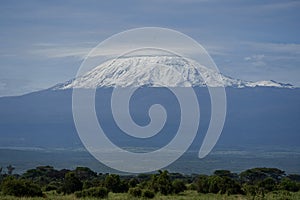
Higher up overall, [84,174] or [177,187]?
[84,174]

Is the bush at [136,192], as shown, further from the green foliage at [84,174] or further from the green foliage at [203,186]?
the green foliage at [84,174]

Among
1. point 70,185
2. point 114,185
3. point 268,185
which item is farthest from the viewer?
point 268,185

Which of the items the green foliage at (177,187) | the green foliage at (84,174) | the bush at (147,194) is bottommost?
the bush at (147,194)

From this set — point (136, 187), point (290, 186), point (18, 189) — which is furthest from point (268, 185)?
point (18, 189)

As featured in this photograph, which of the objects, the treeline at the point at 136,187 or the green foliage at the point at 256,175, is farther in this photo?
the green foliage at the point at 256,175

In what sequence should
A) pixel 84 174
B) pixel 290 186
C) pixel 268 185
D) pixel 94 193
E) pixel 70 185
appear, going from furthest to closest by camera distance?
pixel 84 174, pixel 268 185, pixel 290 186, pixel 70 185, pixel 94 193

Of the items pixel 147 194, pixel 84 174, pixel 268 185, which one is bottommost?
pixel 147 194

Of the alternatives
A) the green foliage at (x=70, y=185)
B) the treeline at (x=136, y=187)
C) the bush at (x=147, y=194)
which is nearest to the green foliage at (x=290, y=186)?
the treeline at (x=136, y=187)

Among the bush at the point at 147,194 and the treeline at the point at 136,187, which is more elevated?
the treeline at the point at 136,187

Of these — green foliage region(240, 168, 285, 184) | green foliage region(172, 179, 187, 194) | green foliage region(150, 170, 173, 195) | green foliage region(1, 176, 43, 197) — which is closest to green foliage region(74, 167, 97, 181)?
green foliage region(240, 168, 285, 184)

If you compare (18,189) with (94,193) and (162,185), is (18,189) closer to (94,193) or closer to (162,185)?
(94,193)

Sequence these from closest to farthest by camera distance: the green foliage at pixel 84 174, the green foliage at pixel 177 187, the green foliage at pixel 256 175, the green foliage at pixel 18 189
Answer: the green foliage at pixel 18 189 < the green foliage at pixel 177 187 < the green foliage at pixel 84 174 < the green foliage at pixel 256 175

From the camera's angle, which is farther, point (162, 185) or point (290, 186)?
point (290, 186)

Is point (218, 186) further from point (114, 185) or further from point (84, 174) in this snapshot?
point (84, 174)
